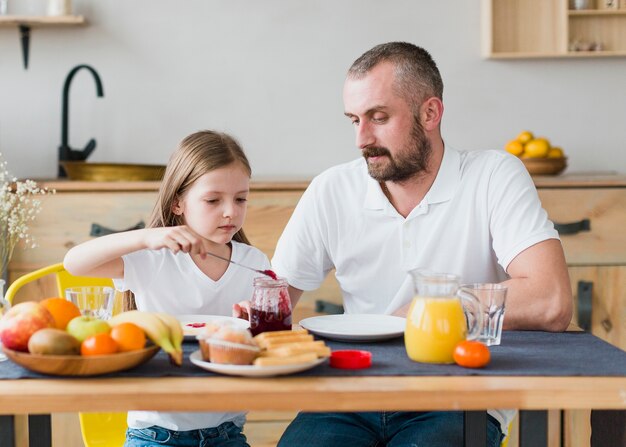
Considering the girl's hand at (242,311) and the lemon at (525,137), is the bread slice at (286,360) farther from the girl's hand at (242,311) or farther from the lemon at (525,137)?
the lemon at (525,137)

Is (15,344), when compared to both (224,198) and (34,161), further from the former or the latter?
(34,161)

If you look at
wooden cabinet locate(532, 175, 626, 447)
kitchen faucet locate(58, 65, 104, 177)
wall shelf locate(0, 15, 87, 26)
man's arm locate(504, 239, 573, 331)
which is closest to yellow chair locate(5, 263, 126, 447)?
man's arm locate(504, 239, 573, 331)

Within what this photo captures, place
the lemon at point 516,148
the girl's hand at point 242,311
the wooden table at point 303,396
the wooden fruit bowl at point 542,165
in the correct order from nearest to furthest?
the wooden table at point 303,396
the girl's hand at point 242,311
the wooden fruit bowl at point 542,165
the lemon at point 516,148

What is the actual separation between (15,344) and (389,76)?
3.63ft

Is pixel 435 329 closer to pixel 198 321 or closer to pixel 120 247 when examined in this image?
pixel 198 321

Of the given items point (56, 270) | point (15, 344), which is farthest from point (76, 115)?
point (15, 344)

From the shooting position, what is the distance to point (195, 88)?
335 centimetres

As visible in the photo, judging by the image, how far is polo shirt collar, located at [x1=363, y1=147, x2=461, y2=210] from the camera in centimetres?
198

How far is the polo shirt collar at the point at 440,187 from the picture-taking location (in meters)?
1.98

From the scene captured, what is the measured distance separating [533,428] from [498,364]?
0.36 ft

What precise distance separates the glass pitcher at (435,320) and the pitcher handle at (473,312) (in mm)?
23

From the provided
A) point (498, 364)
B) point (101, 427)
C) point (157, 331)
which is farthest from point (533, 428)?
point (101, 427)

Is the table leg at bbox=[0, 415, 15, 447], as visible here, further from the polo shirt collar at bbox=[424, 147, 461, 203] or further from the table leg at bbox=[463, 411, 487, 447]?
the polo shirt collar at bbox=[424, 147, 461, 203]

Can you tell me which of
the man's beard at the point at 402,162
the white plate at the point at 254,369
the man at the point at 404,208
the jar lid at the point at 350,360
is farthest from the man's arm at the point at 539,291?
the white plate at the point at 254,369
